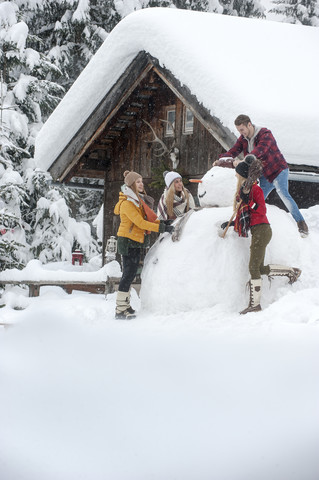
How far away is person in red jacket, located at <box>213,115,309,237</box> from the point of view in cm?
620

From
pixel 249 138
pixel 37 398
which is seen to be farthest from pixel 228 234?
pixel 37 398

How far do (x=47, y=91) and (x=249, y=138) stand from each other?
32.1 ft

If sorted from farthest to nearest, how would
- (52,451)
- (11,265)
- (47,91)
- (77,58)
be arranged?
(77,58)
(47,91)
(11,265)
(52,451)

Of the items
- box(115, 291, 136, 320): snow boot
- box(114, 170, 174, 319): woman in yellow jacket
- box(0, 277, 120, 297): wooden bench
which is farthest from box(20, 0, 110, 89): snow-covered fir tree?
box(115, 291, 136, 320): snow boot

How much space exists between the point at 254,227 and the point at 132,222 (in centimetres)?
150

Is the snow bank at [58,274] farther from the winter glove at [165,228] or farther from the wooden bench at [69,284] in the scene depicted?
the winter glove at [165,228]

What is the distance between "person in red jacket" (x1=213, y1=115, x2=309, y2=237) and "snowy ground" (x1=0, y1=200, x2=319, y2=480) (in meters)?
1.16

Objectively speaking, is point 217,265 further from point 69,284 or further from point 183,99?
point 69,284

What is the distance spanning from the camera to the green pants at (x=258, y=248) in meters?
5.48

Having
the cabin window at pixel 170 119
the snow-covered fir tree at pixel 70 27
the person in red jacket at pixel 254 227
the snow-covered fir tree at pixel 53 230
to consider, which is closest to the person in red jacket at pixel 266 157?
the person in red jacket at pixel 254 227

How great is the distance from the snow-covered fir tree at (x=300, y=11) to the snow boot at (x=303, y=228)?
1615 centimetres

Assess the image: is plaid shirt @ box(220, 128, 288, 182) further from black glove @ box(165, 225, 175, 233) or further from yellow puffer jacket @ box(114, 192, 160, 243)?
yellow puffer jacket @ box(114, 192, 160, 243)

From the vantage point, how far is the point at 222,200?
21.3ft

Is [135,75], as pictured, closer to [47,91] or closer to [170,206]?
[170,206]
